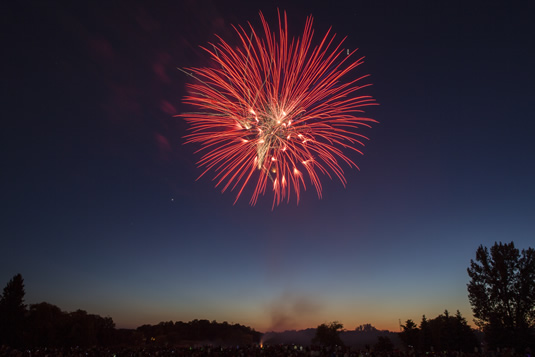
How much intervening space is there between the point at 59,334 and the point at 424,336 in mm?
57011

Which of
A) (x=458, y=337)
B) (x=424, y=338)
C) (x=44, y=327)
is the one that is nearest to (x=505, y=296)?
(x=458, y=337)

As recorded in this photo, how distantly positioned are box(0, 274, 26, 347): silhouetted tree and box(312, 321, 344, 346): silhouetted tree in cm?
5021

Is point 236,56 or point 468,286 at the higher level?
point 236,56

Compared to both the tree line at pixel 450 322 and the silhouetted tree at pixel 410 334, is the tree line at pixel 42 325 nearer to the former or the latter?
the tree line at pixel 450 322

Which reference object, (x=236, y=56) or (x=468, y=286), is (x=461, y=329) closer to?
(x=468, y=286)

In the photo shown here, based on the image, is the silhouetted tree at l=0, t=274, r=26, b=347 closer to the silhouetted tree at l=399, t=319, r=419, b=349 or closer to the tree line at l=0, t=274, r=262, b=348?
the tree line at l=0, t=274, r=262, b=348

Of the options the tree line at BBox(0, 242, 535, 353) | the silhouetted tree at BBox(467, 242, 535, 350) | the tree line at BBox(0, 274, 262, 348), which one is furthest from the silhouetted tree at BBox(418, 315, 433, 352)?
the tree line at BBox(0, 274, 262, 348)

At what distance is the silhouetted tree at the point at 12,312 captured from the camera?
40.5 metres

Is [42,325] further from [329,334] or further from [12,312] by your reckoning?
[329,334]

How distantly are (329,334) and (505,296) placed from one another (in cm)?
3788

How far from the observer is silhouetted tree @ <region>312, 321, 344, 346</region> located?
57406 mm

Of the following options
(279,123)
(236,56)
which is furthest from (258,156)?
(236,56)

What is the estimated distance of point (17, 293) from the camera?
44.6 meters

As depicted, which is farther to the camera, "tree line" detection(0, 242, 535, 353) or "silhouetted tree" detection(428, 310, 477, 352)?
"silhouetted tree" detection(428, 310, 477, 352)
